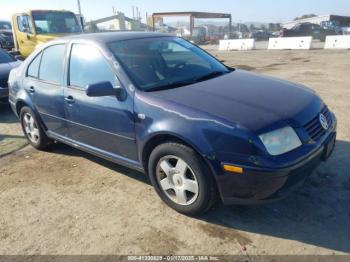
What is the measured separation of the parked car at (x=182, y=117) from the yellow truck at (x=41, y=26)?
7.80 m

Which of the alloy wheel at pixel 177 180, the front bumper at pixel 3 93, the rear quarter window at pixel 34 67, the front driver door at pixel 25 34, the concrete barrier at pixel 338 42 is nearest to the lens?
the alloy wheel at pixel 177 180

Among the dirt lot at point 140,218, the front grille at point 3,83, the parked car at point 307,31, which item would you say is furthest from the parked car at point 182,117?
the parked car at point 307,31

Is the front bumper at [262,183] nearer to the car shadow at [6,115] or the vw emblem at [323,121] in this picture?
the vw emblem at [323,121]

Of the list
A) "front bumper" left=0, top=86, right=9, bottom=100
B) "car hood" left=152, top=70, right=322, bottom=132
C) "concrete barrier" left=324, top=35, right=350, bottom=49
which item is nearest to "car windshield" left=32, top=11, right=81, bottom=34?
"front bumper" left=0, top=86, right=9, bottom=100

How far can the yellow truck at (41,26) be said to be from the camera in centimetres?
1163

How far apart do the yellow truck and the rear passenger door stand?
7196mm

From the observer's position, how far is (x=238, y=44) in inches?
957

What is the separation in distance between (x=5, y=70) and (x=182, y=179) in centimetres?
623

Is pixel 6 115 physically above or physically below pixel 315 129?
below

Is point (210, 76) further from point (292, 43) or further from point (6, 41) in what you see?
point (292, 43)

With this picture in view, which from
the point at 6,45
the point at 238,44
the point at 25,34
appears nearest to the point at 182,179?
the point at 25,34

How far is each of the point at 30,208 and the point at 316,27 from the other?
31923 millimetres

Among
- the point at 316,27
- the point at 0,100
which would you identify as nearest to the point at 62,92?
the point at 0,100

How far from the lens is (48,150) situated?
5242mm
